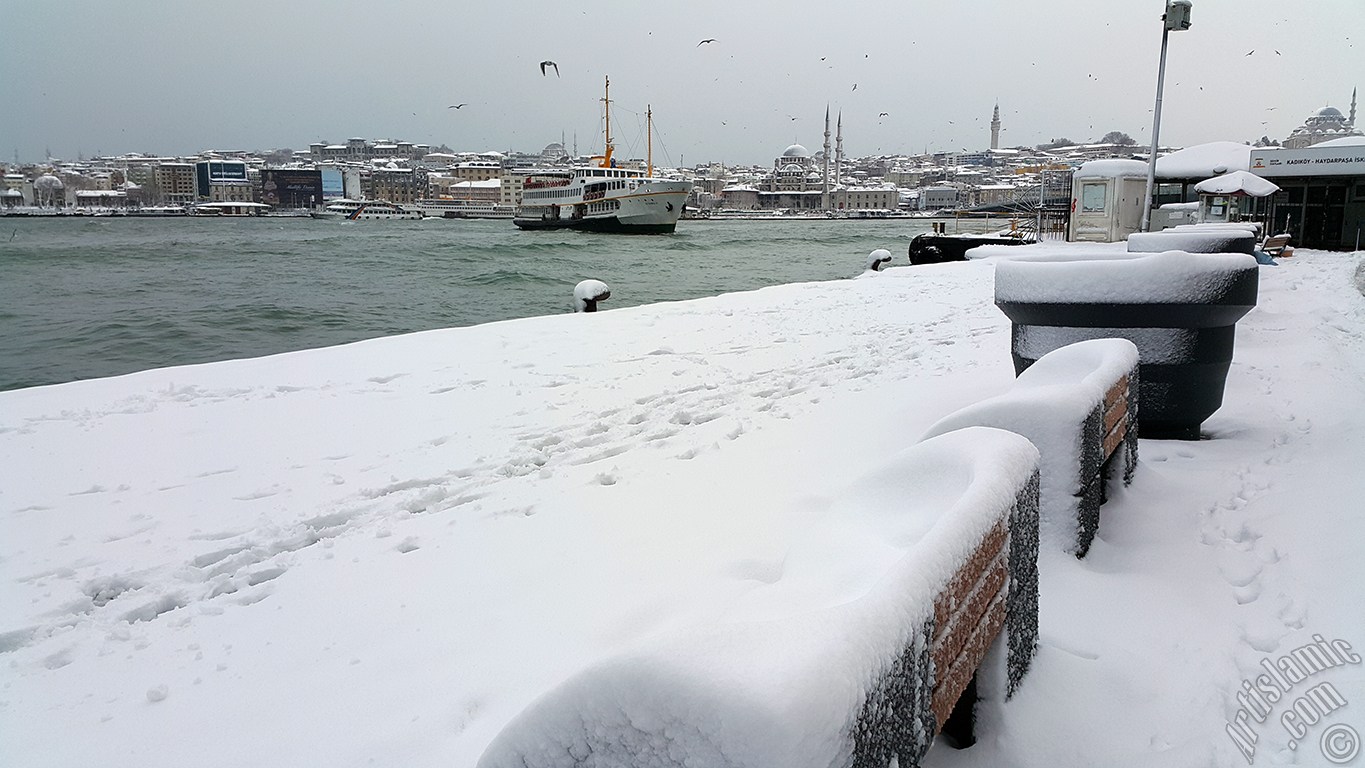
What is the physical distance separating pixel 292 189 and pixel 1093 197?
13892 cm

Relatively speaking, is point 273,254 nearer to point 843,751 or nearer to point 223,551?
point 223,551

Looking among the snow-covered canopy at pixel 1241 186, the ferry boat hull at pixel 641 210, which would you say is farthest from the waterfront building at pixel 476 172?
the snow-covered canopy at pixel 1241 186

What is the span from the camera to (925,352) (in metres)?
7.19

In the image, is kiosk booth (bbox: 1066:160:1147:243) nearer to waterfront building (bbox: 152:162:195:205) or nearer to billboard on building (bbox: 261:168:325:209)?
billboard on building (bbox: 261:168:325:209)

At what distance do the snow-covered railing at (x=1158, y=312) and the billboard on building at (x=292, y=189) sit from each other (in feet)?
492

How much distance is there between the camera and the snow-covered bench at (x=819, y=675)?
1053 millimetres

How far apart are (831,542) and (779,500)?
1467 millimetres

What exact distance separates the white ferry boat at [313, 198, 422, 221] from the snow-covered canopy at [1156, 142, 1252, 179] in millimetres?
90228

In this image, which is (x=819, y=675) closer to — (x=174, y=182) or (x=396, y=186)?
(x=396, y=186)

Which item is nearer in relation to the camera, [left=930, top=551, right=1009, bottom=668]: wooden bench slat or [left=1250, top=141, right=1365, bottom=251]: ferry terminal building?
[left=930, top=551, right=1009, bottom=668]: wooden bench slat

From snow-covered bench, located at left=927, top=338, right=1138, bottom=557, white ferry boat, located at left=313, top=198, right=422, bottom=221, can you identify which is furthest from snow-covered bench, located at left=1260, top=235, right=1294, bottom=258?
white ferry boat, located at left=313, top=198, right=422, bottom=221

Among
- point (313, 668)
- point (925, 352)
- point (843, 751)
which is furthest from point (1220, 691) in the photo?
point (925, 352)

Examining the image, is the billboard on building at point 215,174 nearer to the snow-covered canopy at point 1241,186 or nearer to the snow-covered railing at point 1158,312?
the snow-covered canopy at point 1241,186

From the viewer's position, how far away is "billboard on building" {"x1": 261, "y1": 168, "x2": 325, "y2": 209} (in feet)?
453
